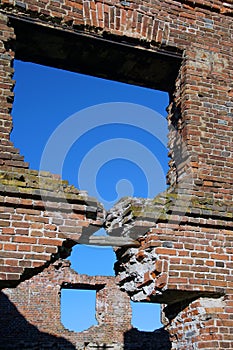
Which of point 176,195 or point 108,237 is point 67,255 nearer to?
point 108,237

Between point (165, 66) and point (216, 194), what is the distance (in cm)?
203

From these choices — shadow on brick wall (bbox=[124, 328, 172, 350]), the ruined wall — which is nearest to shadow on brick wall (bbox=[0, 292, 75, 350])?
shadow on brick wall (bbox=[124, 328, 172, 350])

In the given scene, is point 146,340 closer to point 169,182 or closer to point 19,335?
point 19,335

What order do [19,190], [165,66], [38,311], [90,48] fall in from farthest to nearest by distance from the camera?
[38,311]
[165,66]
[90,48]
[19,190]

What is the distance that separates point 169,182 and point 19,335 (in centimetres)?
912

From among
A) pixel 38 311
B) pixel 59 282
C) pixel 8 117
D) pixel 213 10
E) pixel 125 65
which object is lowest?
pixel 38 311

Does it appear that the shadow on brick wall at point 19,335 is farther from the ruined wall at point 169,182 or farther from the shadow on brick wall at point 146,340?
the ruined wall at point 169,182

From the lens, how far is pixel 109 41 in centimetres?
564

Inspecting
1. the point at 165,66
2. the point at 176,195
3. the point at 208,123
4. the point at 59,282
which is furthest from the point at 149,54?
the point at 59,282

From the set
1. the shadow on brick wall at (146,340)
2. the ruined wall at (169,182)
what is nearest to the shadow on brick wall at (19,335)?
the shadow on brick wall at (146,340)

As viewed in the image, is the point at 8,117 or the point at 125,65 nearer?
the point at 8,117

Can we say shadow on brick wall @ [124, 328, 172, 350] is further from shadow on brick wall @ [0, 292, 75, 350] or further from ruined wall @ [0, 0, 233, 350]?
ruined wall @ [0, 0, 233, 350]

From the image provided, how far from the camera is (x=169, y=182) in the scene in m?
6.16

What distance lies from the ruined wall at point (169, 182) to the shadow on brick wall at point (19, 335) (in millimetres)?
8480
